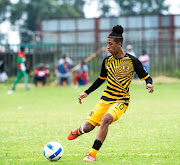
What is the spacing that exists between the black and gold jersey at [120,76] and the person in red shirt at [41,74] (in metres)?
22.2

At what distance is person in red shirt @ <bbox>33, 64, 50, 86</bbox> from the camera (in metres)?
29.7

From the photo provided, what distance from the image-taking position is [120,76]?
24.6ft

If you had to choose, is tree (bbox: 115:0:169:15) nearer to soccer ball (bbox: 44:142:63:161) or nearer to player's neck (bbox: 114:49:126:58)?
player's neck (bbox: 114:49:126:58)

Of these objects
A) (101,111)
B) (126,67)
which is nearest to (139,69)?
(126,67)

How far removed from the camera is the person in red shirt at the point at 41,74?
1171 inches

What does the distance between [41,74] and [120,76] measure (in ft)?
74.0

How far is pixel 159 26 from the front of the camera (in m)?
48.1

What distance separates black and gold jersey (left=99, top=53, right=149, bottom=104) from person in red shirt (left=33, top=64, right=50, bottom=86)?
22222 mm

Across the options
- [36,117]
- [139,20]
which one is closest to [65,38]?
[139,20]

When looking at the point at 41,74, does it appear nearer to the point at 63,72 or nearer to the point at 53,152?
the point at 63,72

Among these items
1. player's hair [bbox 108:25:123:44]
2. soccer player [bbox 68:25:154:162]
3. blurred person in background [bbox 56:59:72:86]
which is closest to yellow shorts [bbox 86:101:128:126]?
soccer player [bbox 68:25:154:162]

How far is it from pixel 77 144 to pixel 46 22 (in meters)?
41.6

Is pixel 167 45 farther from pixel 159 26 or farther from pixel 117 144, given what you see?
pixel 117 144

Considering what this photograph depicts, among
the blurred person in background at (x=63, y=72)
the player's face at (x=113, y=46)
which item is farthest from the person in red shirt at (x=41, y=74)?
the player's face at (x=113, y=46)
